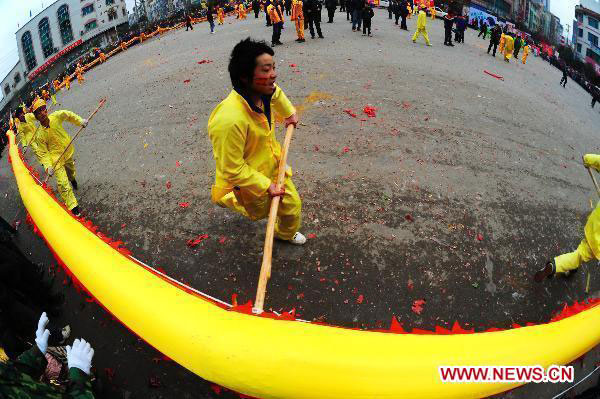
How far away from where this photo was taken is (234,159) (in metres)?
2.67

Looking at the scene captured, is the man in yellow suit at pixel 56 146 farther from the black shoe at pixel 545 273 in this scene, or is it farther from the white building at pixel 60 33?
the white building at pixel 60 33

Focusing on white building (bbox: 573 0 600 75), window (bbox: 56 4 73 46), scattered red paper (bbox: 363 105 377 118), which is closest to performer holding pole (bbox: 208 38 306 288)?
scattered red paper (bbox: 363 105 377 118)

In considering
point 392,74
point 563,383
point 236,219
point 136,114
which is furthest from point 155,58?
point 563,383

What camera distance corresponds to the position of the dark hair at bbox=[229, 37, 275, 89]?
2527 millimetres

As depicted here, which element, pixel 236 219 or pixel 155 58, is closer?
pixel 236 219

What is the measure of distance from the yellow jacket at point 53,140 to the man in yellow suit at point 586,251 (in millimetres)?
5597

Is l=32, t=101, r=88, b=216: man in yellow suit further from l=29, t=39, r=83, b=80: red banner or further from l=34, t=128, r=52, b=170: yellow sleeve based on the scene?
l=29, t=39, r=83, b=80: red banner

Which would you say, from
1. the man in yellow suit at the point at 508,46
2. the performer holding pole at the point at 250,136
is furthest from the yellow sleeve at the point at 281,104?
the man in yellow suit at the point at 508,46

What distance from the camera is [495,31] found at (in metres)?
12.4

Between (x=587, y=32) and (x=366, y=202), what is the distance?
5398 centimetres

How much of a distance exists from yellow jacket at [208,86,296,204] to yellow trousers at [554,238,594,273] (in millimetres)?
2654

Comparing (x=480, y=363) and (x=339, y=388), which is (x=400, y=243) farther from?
(x=339, y=388)

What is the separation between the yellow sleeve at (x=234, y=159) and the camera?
2598mm

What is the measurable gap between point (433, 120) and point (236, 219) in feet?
12.5
